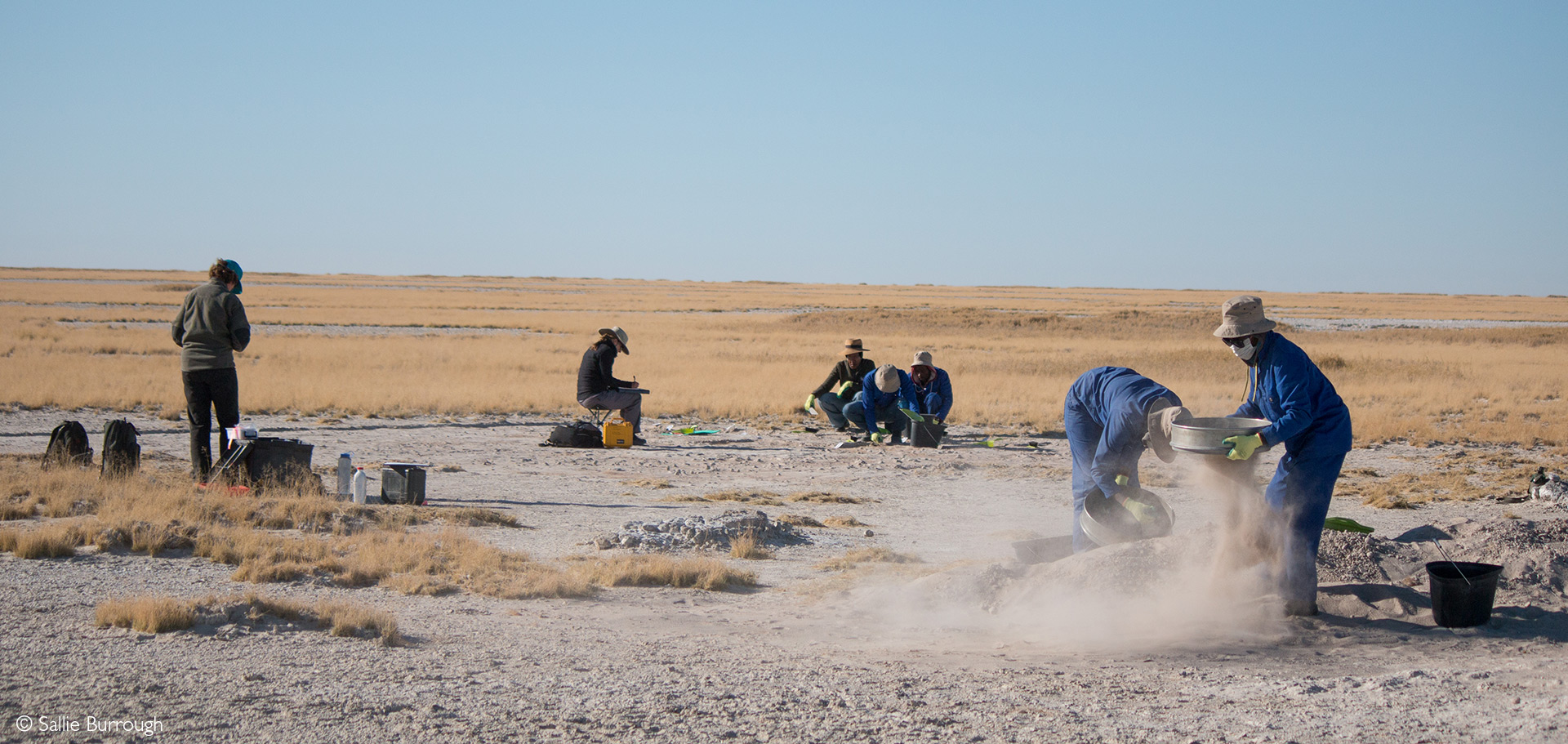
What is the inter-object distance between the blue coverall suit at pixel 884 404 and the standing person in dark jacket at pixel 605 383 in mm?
2893

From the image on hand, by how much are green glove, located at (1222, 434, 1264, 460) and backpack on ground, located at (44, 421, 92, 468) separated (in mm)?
9186

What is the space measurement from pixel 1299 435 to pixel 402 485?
683 centimetres

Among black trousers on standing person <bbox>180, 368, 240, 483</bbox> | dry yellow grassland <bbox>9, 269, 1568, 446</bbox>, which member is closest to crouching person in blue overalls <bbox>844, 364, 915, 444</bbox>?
dry yellow grassland <bbox>9, 269, 1568, 446</bbox>

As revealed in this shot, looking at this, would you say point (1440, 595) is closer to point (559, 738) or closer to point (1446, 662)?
point (1446, 662)

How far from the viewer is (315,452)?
42.5ft

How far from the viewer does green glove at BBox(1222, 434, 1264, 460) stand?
17.9ft

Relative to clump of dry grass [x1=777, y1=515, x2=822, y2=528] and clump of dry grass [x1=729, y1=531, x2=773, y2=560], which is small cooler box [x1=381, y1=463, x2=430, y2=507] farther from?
clump of dry grass [x1=777, y1=515, x2=822, y2=528]

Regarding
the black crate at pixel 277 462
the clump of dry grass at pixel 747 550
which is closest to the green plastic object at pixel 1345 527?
the clump of dry grass at pixel 747 550

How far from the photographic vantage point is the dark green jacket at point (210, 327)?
29.5ft

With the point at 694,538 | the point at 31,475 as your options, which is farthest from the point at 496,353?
the point at 694,538

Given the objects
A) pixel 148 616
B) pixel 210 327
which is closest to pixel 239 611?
pixel 148 616

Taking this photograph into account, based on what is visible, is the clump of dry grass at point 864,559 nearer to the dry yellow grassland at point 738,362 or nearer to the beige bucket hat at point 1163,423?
the beige bucket hat at point 1163,423

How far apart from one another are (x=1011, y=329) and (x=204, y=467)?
4369 centimetres

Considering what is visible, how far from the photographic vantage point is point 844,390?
15547 mm
